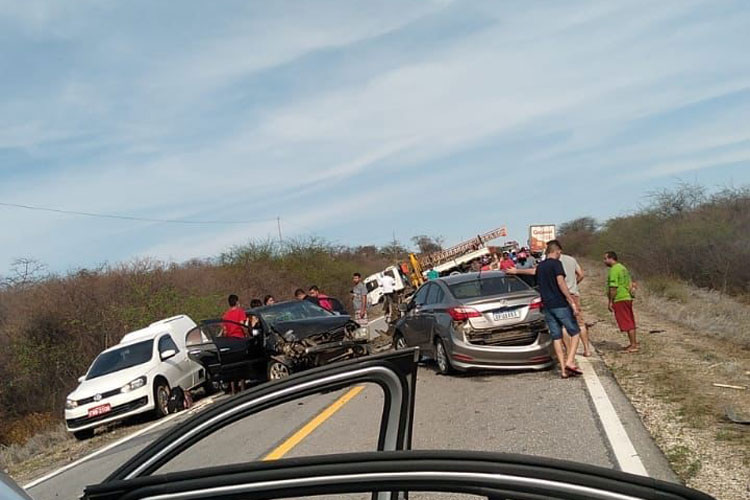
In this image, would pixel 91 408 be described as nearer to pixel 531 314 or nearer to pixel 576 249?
pixel 531 314

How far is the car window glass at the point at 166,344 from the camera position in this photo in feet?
51.4

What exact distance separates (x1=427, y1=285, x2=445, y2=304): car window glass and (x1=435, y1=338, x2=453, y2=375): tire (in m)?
0.67

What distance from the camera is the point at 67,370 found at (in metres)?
26.7

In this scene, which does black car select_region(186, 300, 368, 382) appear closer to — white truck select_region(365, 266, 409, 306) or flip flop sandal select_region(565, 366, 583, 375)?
flip flop sandal select_region(565, 366, 583, 375)

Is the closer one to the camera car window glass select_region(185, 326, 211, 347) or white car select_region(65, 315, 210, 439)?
white car select_region(65, 315, 210, 439)

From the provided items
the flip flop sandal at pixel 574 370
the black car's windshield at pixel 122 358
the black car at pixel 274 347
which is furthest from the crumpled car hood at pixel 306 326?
the flip flop sandal at pixel 574 370

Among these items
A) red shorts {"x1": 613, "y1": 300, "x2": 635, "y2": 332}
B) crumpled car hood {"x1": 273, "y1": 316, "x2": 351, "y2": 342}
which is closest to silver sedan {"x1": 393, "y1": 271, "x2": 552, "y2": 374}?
red shorts {"x1": 613, "y1": 300, "x2": 635, "y2": 332}

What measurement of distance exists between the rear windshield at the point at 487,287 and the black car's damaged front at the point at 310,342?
2325 millimetres

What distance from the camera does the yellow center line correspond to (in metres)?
8.21

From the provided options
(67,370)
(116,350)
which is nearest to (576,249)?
(67,370)

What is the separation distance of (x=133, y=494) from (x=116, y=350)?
48.7 feet

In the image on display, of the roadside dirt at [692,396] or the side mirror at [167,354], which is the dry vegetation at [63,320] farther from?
the roadside dirt at [692,396]

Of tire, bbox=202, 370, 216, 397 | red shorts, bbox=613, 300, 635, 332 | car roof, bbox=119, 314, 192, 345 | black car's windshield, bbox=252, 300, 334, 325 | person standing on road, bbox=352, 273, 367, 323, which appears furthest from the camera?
person standing on road, bbox=352, 273, 367, 323

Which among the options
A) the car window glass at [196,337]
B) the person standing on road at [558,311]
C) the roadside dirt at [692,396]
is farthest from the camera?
the car window glass at [196,337]
